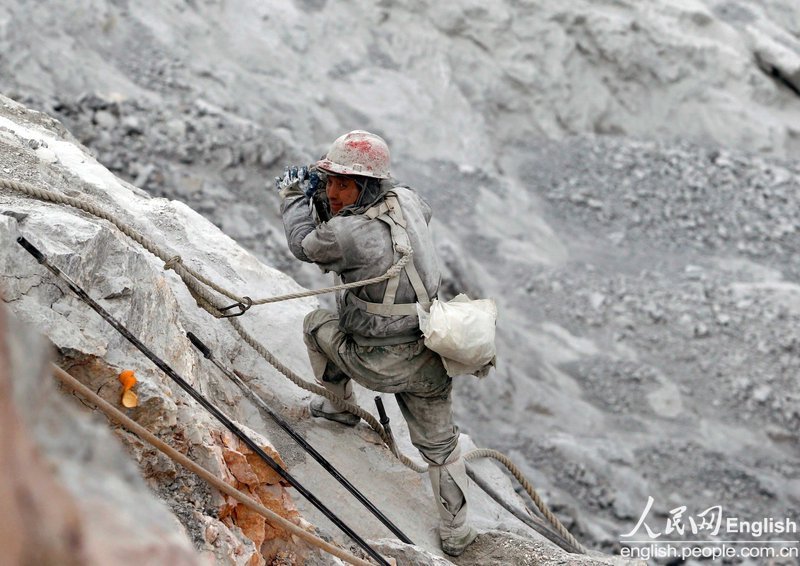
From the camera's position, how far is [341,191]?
4.61 metres

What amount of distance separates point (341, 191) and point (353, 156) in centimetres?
23

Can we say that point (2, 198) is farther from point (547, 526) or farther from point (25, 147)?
point (547, 526)

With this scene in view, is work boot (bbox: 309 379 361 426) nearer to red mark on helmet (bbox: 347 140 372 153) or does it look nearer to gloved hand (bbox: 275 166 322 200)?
gloved hand (bbox: 275 166 322 200)

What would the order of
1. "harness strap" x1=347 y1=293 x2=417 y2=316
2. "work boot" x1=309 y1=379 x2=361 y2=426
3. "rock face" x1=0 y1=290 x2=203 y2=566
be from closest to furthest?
"rock face" x1=0 y1=290 x2=203 y2=566 < "harness strap" x1=347 y1=293 x2=417 y2=316 < "work boot" x1=309 y1=379 x2=361 y2=426

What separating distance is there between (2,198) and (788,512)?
362 inches

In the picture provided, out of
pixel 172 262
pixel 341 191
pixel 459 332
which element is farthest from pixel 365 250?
pixel 172 262

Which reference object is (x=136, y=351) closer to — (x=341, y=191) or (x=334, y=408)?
(x=341, y=191)

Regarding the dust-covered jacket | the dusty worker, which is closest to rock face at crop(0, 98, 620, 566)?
the dusty worker

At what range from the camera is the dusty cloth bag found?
454cm

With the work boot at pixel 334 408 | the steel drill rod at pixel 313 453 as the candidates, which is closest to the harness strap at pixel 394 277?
the steel drill rod at pixel 313 453

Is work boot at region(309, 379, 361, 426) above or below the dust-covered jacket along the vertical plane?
below

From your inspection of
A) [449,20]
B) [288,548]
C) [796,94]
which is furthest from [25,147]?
[796,94]

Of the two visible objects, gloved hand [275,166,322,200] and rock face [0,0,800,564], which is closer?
gloved hand [275,166,322,200]

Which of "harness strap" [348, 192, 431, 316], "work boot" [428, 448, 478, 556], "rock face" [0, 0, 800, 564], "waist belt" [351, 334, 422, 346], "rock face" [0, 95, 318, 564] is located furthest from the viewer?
"rock face" [0, 0, 800, 564]
